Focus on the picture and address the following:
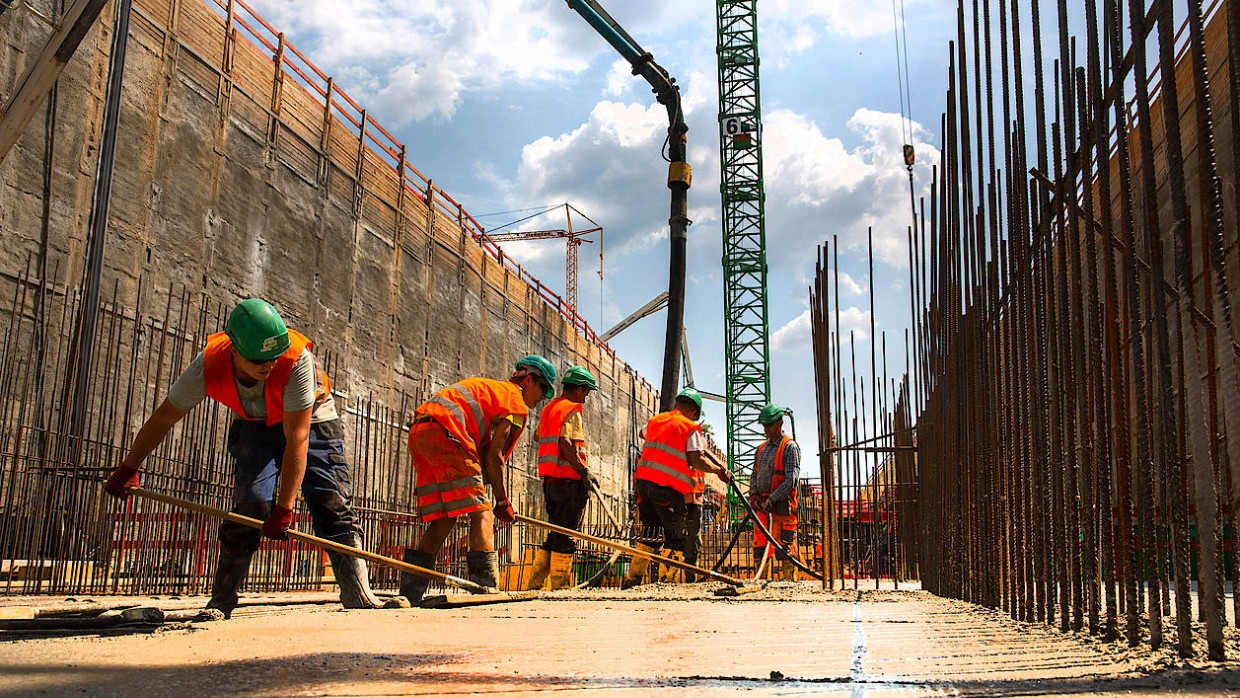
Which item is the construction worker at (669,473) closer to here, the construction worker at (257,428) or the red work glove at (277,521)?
the construction worker at (257,428)

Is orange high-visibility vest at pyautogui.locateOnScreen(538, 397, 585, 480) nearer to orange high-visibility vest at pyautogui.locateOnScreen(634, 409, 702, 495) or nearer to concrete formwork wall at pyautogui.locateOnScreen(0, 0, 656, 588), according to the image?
orange high-visibility vest at pyautogui.locateOnScreen(634, 409, 702, 495)

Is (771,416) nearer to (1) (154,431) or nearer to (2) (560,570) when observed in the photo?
(2) (560,570)

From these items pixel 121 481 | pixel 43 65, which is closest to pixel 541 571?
pixel 121 481

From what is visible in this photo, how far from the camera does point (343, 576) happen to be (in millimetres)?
4566

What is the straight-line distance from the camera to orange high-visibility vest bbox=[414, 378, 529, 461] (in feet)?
16.7

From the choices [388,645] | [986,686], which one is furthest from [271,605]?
[986,686]

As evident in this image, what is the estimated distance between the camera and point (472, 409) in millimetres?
5195

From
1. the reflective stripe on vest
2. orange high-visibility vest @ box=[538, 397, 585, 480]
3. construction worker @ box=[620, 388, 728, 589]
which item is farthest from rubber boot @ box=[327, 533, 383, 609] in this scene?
construction worker @ box=[620, 388, 728, 589]

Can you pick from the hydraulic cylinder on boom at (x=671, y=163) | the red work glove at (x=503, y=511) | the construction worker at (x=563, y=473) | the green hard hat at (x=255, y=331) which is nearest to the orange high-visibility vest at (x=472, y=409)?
the red work glove at (x=503, y=511)

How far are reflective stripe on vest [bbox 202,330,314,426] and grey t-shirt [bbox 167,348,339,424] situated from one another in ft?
0.06

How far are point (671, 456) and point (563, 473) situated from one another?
104cm

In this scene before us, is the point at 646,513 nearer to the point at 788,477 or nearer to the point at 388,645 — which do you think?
the point at 788,477

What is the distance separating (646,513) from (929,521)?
7.88 ft

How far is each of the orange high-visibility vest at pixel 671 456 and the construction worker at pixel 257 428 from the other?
397cm
